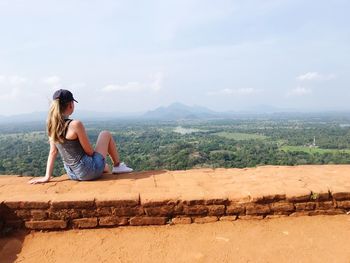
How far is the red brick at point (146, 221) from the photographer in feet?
11.8

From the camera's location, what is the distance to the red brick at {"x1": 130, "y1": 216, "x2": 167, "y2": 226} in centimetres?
361

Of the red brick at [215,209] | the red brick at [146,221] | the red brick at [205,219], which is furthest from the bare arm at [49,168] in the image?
the red brick at [215,209]

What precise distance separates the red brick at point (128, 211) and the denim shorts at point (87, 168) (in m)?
0.92

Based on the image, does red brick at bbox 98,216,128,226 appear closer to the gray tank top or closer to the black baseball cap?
the gray tank top

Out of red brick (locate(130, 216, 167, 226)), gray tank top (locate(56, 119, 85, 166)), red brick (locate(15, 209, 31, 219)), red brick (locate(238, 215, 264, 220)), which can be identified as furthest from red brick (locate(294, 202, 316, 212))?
red brick (locate(15, 209, 31, 219))

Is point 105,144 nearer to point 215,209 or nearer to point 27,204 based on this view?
point 27,204

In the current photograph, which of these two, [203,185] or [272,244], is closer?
[272,244]

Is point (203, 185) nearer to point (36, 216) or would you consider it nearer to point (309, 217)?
point (309, 217)

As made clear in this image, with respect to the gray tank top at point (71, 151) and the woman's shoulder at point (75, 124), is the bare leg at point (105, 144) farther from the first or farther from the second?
the woman's shoulder at point (75, 124)

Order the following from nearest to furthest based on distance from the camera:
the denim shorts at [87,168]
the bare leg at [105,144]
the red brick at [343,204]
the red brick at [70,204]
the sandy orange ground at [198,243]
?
the sandy orange ground at [198,243] < the red brick at [70,204] < the red brick at [343,204] < the denim shorts at [87,168] < the bare leg at [105,144]

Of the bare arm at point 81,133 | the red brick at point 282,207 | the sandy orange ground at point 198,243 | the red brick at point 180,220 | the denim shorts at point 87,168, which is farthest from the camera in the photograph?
the denim shorts at point 87,168

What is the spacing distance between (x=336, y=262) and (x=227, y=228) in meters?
1.03

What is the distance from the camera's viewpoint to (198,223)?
3660 millimetres

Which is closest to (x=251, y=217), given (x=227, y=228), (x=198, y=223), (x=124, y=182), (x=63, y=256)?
(x=227, y=228)
